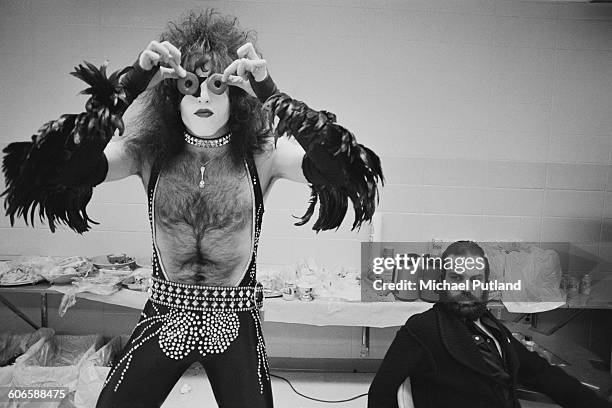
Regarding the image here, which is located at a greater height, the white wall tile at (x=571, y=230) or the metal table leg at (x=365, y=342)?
the white wall tile at (x=571, y=230)

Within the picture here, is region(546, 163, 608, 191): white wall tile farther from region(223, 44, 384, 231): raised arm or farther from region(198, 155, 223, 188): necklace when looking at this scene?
region(198, 155, 223, 188): necklace

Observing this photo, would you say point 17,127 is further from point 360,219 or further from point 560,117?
point 560,117

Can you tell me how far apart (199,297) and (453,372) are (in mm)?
492

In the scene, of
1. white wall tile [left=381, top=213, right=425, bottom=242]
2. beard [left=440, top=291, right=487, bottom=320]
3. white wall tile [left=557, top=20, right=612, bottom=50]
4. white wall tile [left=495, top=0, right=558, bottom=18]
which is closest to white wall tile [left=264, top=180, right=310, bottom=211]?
white wall tile [left=381, top=213, right=425, bottom=242]

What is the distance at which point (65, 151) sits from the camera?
827 millimetres

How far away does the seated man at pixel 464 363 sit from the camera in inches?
38.4

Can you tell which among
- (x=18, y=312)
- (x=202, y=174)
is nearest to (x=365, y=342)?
(x=202, y=174)

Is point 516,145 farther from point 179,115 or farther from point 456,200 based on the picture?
point 179,115

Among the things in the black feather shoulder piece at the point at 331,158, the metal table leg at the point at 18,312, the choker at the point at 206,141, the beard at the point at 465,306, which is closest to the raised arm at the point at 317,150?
the black feather shoulder piece at the point at 331,158

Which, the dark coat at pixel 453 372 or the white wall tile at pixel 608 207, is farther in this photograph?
the white wall tile at pixel 608 207

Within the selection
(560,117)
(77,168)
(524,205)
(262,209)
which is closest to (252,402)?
(262,209)

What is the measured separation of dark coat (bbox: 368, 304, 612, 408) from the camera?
3.19ft

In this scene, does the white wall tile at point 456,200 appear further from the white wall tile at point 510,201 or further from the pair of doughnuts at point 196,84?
the pair of doughnuts at point 196,84

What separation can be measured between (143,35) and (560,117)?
1570mm
